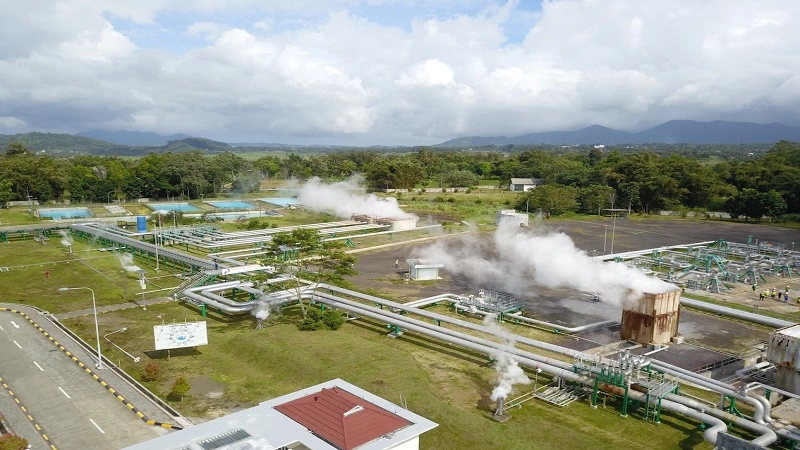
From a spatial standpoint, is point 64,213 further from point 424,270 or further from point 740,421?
point 740,421

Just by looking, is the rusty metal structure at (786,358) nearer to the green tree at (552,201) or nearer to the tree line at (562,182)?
the green tree at (552,201)

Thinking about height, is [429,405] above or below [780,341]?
below

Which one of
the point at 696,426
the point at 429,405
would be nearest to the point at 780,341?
the point at 696,426

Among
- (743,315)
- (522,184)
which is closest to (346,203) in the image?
(522,184)

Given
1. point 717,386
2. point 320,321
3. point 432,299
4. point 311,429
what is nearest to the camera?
point 311,429

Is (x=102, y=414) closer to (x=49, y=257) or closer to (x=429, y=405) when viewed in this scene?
(x=429, y=405)

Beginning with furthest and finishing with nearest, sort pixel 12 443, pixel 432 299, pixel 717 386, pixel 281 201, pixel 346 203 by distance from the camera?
pixel 281 201 < pixel 346 203 < pixel 432 299 < pixel 717 386 < pixel 12 443

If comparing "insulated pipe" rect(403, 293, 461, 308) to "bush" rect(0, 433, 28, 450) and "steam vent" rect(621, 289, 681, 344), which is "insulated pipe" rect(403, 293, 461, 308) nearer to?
"steam vent" rect(621, 289, 681, 344)
